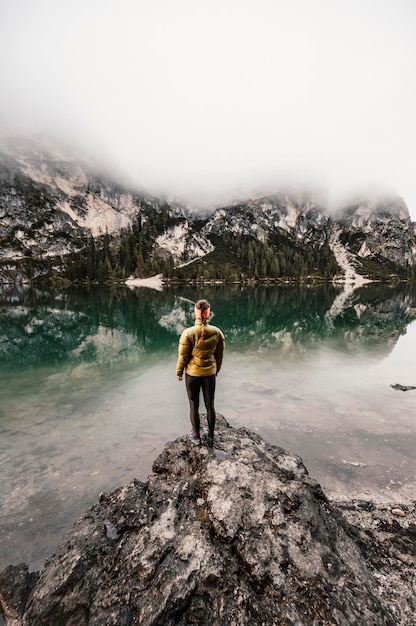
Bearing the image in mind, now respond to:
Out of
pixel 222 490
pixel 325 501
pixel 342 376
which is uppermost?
pixel 222 490

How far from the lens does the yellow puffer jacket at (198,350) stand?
318 inches

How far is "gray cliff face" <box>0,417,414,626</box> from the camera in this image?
462cm

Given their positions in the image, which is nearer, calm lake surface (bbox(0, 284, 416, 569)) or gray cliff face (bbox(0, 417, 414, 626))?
gray cliff face (bbox(0, 417, 414, 626))

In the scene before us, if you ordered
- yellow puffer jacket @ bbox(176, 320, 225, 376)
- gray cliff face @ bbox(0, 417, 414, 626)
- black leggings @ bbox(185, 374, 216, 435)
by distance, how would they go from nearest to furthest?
1. gray cliff face @ bbox(0, 417, 414, 626)
2. yellow puffer jacket @ bbox(176, 320, 225, 376)
3. black leggings @ bbox(185, 374, 216, 435)

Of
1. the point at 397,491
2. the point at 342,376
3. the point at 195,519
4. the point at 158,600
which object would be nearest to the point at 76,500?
the point at 195,519

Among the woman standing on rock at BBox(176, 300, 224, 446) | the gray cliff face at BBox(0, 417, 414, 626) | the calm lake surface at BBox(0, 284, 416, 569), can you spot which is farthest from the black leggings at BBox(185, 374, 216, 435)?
the calm lake surface at BBox(0, 284, 416, 569)

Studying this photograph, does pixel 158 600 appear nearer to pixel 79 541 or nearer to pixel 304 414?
pixel 79 541

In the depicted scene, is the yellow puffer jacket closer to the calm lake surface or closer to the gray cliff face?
the gray cliff face

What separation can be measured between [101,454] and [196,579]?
321 inches

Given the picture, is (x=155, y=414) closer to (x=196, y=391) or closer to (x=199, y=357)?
(x=196, y=391)

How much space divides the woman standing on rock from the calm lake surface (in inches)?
172

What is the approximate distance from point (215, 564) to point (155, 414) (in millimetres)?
11163

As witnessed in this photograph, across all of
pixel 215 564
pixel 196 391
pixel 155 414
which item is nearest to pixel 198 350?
Result: pixel 196 391

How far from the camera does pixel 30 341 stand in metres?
36.0
